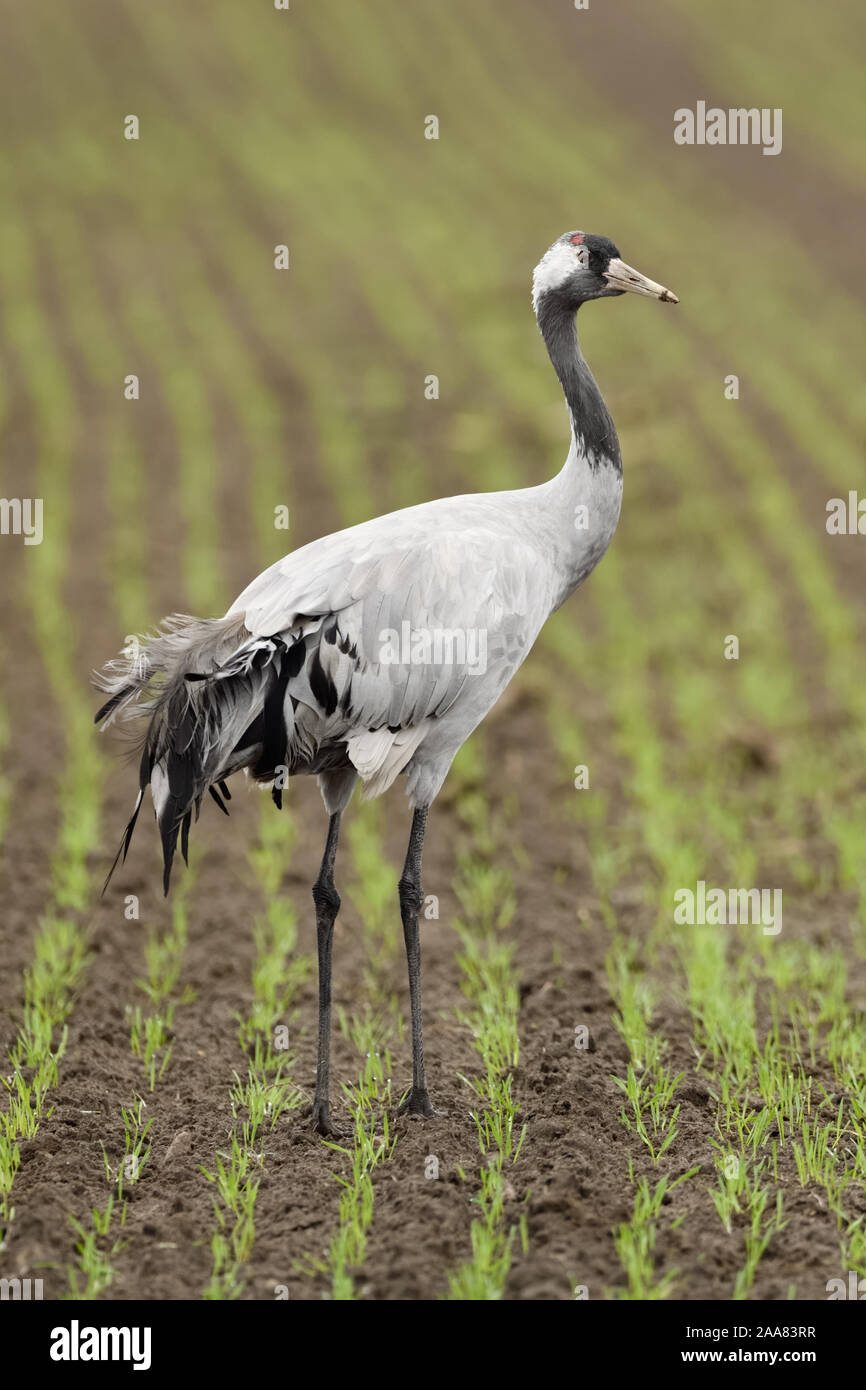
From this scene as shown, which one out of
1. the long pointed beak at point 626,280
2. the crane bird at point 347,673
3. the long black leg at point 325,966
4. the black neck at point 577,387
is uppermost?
the long pointed beak at point 626,280

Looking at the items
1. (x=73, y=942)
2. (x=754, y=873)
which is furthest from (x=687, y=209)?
(x=73, y=942)

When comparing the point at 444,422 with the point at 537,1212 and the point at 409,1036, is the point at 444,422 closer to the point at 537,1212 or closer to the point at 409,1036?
the point at 409,1036

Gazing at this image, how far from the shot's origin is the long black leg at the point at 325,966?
4496 mm

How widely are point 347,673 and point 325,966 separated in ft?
3.14

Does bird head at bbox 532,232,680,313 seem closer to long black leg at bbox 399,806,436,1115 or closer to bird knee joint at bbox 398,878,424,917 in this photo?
long black leg at bbox 399,806,436,1115

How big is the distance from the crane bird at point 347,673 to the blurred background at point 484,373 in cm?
192

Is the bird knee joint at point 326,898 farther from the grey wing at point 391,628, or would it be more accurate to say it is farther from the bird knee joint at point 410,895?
the grey wing at point 391,628

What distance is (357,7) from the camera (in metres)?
35.3

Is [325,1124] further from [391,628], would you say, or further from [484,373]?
[484,373]

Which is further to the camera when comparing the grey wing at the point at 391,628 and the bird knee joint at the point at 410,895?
the bird knee joint at the point at 410,895

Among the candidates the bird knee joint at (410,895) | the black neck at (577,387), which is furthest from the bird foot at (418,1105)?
the black neck at (577,387)

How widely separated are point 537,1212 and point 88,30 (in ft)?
107

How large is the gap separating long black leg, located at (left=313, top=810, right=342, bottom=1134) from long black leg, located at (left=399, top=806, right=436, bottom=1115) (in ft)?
0.76

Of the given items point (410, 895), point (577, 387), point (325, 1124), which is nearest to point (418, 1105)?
point (325, 1124)
